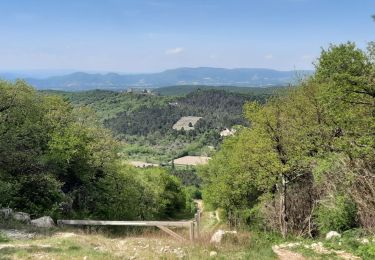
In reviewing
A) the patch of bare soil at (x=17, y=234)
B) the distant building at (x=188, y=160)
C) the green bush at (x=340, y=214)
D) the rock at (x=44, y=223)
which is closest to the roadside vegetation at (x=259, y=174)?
the green bush at (x=340, y=214)

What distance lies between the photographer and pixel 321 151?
2209 centimetres

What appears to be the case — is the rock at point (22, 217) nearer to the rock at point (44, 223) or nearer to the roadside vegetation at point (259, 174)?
the rock at point (44, 223)

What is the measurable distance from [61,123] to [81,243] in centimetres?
1843

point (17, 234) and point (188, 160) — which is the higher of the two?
point (17, 234)

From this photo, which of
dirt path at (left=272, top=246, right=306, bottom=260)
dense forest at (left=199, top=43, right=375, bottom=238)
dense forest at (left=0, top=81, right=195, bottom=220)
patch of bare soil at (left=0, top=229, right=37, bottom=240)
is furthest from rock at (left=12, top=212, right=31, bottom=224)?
dirt path at (left=272, top=246, right=306, bottom=260)

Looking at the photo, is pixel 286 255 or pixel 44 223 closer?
pixel 286 255

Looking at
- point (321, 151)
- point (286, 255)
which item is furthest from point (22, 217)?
point (321, 151)

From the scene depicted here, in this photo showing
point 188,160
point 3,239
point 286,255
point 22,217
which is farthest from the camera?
point 188,160

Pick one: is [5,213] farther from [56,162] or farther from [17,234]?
[56,162]

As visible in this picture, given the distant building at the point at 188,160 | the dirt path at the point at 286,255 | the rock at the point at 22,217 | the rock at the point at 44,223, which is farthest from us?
the distant building at the point at 188,160

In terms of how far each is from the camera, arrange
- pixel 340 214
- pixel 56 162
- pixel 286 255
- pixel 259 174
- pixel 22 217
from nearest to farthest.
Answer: pixel 286 255, pixel 340 214, pixel 22 217, pixel 259 174, pixel 56 162

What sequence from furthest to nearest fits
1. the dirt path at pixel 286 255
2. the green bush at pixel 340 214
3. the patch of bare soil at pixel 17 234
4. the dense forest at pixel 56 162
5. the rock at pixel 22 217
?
the dense forest at pixel 56 162, the rock at pixel 22 217, the green bush at pixel 340 214, the patch of bare soil at pixel 17 234, the dirt path at pixel 286 255

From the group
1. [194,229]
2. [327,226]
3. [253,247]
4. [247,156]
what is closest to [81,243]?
[194,229]

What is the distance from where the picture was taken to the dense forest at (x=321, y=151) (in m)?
19.0
